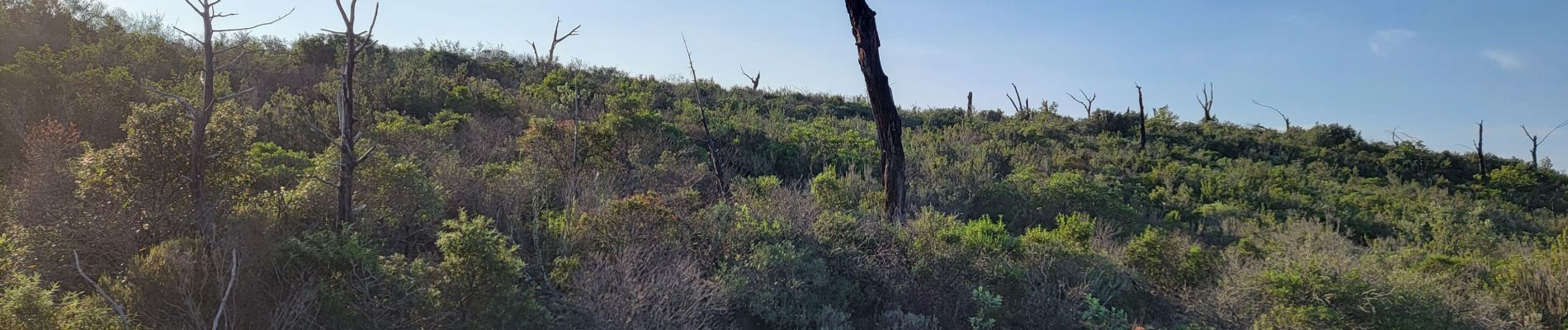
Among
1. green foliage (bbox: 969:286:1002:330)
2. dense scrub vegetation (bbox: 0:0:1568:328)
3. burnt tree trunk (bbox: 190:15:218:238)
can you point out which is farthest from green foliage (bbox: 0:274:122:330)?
green foliage (bbox: 969:286:1002:330)

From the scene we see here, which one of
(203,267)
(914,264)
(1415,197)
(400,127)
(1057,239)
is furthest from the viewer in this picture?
(1415,197)

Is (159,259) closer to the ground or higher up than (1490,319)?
higher up

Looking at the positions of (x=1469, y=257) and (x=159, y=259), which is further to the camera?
(x=1469, y=257)

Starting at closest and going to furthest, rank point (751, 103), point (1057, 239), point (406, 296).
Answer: point (406, 296), point (1057, 239), point (751, 103)

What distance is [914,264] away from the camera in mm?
5961

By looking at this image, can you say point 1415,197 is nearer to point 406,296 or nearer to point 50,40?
point 406,296

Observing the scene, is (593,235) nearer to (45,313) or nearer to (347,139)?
(347,139)

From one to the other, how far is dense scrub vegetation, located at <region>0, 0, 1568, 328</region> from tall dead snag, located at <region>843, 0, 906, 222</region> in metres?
0.55

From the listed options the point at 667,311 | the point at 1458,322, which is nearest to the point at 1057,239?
the point at 1458,322

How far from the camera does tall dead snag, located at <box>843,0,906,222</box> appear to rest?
8.18 m

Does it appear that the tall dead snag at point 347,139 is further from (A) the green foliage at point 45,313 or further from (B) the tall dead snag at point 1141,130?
(B) the tall dead snag at point 1141,130

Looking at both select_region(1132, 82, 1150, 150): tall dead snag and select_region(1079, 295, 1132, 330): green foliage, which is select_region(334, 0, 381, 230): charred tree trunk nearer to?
select_region(1079, 295, 1132, 330): green foliage

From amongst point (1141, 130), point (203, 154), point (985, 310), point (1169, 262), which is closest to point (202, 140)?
point (203, 154)

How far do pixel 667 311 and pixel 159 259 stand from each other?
7.91 ft
